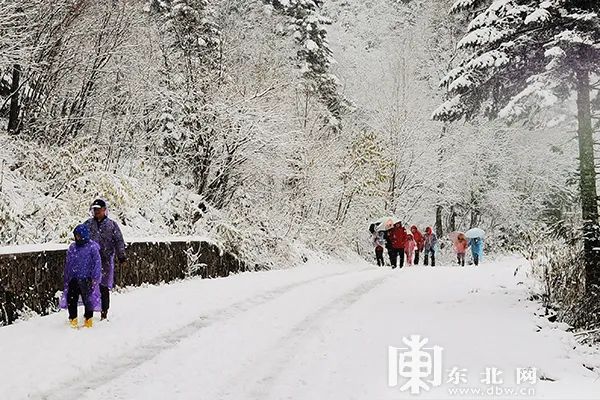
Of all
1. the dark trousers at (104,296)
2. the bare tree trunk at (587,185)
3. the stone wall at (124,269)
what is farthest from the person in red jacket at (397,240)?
the dark trousers at (104,296)

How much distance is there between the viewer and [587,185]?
1083 centimetres

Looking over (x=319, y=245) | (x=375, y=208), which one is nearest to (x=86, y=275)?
(x=319, y=245)

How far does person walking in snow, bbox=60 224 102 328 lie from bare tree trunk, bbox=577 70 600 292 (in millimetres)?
7568

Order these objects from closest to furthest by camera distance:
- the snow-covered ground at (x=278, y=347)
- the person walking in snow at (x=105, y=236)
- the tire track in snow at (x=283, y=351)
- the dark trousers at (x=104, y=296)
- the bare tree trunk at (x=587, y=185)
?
the tire track in snow at (x=283, y=351) < the snow-covered ground at (x=278, y=347) < the dark trousers at (x=104, y=296) < the person walking in snow at (x=105, y=236) < the bare tree trunk at (x=587, y=185)

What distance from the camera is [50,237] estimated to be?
1277 centimetres

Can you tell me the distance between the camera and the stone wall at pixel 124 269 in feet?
29.7

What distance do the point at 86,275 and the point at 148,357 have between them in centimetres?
241

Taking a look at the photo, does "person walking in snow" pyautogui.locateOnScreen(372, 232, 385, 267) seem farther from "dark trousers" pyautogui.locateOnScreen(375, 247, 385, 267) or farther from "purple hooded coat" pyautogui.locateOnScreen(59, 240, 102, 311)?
"purple hooded coat" pyautogui.locateOnScreen(59, 240, 102, 311)

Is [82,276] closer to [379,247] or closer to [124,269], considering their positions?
[124,269]

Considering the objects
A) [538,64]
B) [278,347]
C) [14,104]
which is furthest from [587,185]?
[14,104]

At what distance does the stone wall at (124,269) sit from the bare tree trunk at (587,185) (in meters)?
8.44

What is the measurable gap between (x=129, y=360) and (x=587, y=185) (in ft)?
26.8

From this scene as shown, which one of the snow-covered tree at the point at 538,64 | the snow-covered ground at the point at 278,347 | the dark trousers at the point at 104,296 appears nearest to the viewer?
the snow-covered ground at the point at 278,347

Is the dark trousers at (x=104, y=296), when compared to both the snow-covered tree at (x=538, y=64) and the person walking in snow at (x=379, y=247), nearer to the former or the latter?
the snow-covered tree at (x=538, y=64)
